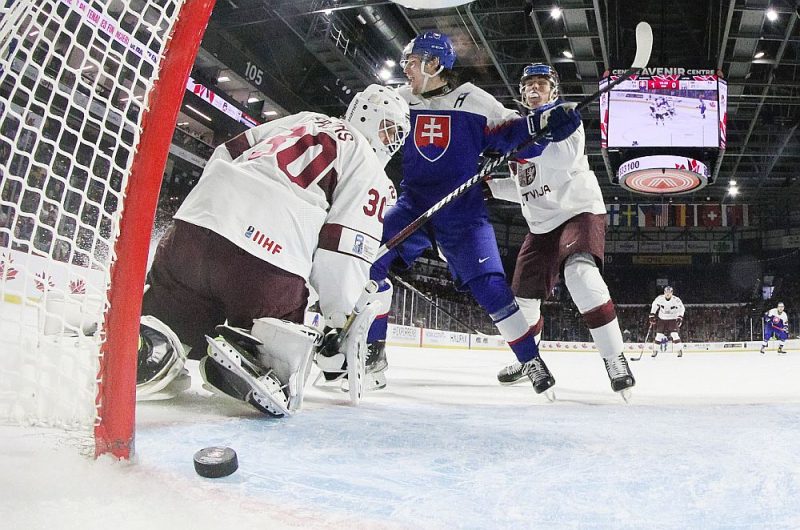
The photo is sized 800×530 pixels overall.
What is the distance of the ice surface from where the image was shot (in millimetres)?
676

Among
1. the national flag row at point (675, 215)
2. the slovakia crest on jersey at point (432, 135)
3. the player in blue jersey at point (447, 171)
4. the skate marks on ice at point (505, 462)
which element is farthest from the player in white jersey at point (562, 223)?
the national flag row at point (675, 215)

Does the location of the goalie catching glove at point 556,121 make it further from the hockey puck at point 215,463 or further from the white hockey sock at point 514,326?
the hockey puck at point 215,463

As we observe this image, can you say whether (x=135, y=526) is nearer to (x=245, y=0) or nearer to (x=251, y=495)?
(x=251, y=495)

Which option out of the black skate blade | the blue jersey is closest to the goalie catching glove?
the blue jersey

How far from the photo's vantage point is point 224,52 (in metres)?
8.33

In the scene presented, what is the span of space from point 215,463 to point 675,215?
58.8 ft

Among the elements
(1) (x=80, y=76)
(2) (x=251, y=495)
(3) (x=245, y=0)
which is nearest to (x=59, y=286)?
(1) (x=80, y=76)

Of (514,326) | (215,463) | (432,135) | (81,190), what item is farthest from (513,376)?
(81,190)

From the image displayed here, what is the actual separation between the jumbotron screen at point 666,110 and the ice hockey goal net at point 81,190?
721 cm

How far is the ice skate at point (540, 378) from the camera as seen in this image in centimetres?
206

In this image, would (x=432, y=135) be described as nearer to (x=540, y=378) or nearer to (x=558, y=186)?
(x=558, y=186)

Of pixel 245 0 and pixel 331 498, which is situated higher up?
pixel 245 0

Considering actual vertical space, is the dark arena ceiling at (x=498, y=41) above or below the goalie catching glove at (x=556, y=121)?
above

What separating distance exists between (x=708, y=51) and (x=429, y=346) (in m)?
6.19
